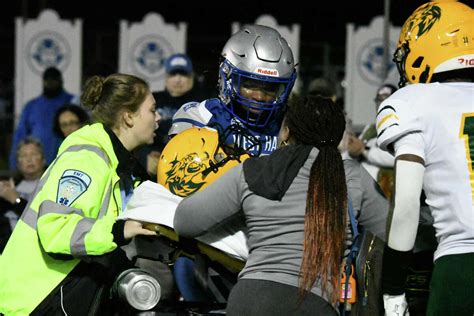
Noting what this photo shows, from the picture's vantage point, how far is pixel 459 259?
3646 mm

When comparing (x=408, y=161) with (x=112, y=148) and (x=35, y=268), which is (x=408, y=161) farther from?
(x=35, y=268)

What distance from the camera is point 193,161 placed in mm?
4055

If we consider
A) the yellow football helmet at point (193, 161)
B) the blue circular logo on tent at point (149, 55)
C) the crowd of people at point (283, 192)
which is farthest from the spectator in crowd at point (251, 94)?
the blue circular logo on tent at point (149, 55)

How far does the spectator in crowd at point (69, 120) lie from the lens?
8.78m

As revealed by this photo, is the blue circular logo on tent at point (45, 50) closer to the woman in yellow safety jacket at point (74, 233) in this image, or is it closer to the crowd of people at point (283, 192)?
the crowd of people at point (283, 192)

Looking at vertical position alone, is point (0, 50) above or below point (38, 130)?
above

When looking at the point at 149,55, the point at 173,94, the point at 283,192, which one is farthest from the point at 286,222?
the point at 149,55

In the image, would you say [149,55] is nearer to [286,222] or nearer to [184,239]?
[184,239]

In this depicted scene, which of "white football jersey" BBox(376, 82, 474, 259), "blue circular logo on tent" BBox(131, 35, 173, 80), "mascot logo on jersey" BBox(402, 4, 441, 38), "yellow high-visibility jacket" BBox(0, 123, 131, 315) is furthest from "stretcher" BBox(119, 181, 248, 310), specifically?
"blue circular logo on tent" BBox(131, 35, 173, 80)

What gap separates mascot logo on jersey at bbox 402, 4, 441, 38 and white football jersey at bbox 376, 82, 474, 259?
305 millimetres

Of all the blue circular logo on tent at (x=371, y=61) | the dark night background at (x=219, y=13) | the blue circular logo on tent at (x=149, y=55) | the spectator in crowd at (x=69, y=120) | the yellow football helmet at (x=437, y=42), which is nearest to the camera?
the yellow football helmet at (x=437, y=42)

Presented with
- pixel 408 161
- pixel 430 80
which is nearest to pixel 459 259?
pixel 408 161

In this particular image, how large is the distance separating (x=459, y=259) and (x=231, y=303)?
813 mm

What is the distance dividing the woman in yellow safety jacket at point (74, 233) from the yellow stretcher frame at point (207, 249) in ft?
0.14
